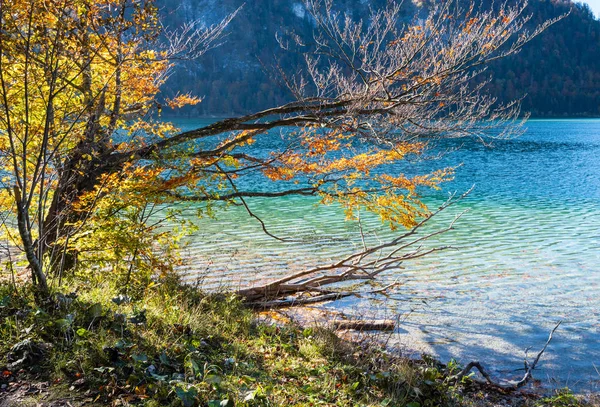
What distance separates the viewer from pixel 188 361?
12.0 feet

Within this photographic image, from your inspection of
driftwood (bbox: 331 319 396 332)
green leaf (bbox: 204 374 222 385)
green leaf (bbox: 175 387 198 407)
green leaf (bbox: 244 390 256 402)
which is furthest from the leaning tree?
green leaf (bbox: 244 390 256 402)

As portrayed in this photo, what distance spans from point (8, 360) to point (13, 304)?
892mm

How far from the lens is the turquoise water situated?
7.10 meters

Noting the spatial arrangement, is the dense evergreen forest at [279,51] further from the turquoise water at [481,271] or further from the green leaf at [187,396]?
the green leaf at [187,396]

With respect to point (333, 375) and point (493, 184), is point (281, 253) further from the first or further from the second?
point (493, 184)

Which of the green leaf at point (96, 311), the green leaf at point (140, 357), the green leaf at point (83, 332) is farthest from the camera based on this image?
the green leaf at point (96, 311)

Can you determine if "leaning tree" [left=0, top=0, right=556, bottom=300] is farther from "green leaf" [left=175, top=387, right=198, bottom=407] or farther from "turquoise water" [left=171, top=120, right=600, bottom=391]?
"green leaf" [left=175, top=387, right=198, bottom=407]

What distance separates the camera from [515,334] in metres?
7.58

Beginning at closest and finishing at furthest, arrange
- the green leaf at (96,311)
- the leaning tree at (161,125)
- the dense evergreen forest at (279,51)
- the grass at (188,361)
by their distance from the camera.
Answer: the grass at (188,361) → the green leaf at (96,311) → the leaning tree at (161,125) → the dense evergreen forest at (279,51)

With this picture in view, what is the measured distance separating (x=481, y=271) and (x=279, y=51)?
73.0 m

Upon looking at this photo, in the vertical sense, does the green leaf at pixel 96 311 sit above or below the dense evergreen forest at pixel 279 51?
below

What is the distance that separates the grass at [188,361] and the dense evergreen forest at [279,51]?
72.5 meters

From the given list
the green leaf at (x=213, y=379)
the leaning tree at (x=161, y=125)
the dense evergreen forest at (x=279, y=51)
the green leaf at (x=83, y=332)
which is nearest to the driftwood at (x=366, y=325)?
the leaning tree at (x=161, y=125)

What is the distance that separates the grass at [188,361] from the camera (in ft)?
10.9
